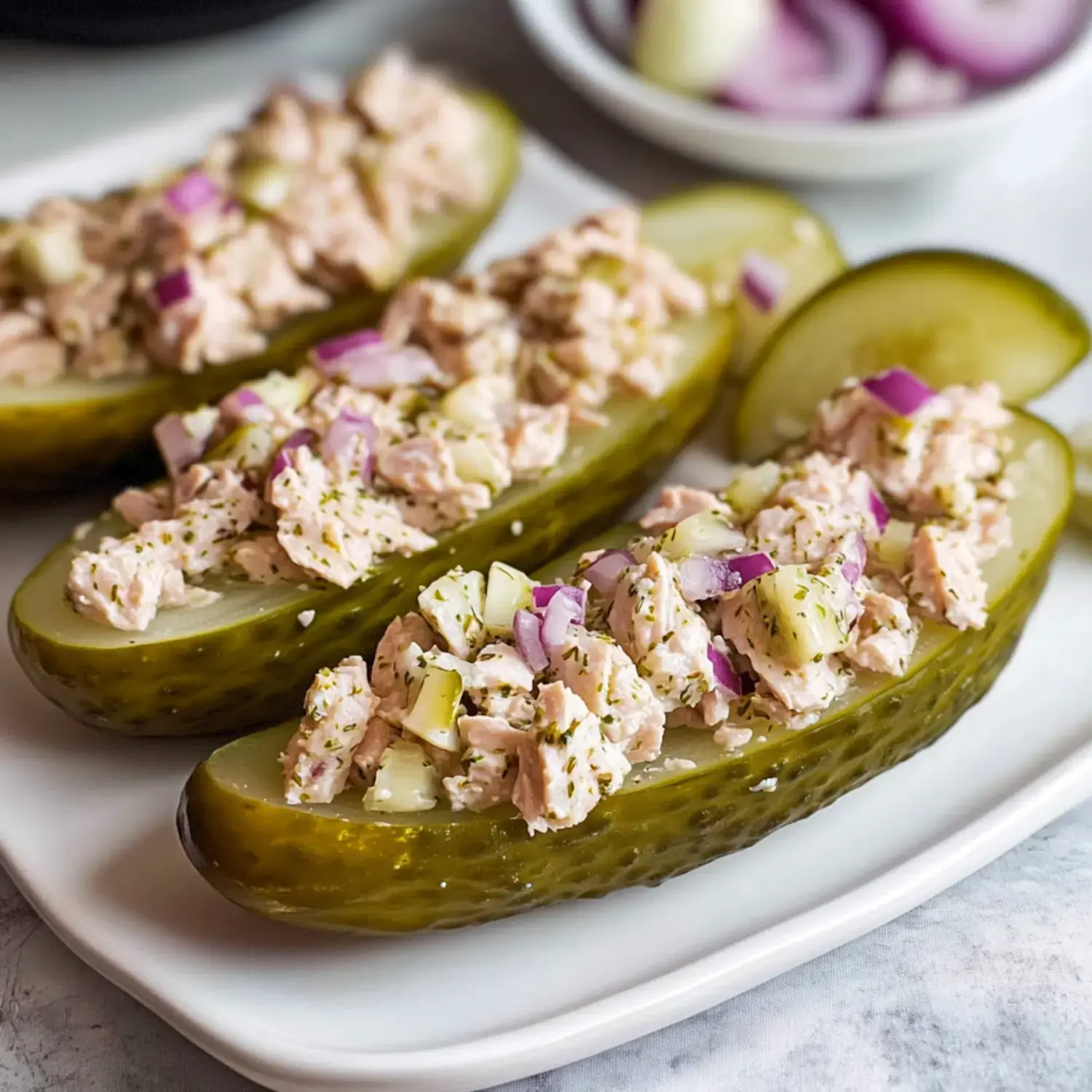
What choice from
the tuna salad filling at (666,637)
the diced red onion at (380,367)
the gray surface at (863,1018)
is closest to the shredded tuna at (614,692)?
the tuna salad filling at (666,637)

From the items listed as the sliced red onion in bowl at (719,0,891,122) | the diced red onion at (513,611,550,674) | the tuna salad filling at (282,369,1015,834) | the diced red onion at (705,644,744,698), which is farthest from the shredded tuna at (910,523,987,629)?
the sliced red onion in bowl at (719,0,891,122)

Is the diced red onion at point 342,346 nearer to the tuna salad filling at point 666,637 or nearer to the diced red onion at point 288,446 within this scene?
the diced red onion at point 288,446

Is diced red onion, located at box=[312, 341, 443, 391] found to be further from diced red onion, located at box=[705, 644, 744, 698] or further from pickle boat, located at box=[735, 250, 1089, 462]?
diced red onion, located at box=[705, 644, 744, 698]

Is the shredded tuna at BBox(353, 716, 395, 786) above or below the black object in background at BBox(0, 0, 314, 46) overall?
below

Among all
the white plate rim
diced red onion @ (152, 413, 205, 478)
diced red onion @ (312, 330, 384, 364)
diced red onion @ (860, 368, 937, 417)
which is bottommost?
the white plate rim

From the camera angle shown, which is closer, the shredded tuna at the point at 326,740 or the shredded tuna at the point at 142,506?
the shredded tuna at the point at 326,740

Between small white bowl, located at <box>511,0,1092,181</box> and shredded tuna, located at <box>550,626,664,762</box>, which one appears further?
small white bowl, located at <box>511,0,1092,181</box>

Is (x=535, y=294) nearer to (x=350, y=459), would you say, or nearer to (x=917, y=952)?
(x=350, y=459)
